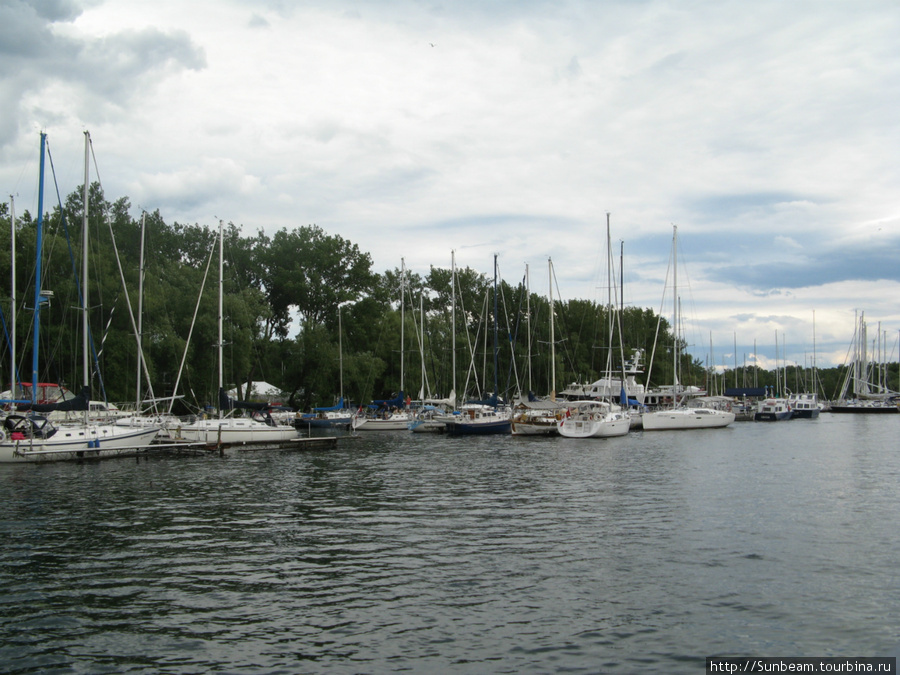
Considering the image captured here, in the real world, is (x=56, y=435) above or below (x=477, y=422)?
above

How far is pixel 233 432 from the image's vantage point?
51.1 m

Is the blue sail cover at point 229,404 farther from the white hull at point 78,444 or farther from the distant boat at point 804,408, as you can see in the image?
the distant boat at point 804,408

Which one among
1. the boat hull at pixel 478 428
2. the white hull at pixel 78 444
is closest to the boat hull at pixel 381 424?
Answer: the boat hull at pixel 478 428

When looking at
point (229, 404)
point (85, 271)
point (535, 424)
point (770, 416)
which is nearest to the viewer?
point (85, 271)

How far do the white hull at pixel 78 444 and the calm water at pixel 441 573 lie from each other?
19.9ft

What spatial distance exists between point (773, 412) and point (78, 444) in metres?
85.3

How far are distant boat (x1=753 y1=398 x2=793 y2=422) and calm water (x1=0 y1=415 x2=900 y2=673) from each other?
224 feet

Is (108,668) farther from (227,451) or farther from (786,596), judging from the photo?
(227,451)

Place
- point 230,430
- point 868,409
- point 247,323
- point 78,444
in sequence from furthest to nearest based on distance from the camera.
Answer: point 868,409 < point 247,323 < point 230,430 < point 78,444

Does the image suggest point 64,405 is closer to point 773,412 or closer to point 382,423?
point 382,423

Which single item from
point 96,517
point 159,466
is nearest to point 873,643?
point 96,517

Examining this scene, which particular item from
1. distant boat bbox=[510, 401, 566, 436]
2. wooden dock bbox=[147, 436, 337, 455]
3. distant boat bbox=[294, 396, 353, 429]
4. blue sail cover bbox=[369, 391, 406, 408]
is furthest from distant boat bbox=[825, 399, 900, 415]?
wooden dock bbox=[147, 436, 337, 455]

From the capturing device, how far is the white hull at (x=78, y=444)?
3869 cm

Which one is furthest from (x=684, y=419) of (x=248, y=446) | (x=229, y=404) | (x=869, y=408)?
(x=869, y=408)
